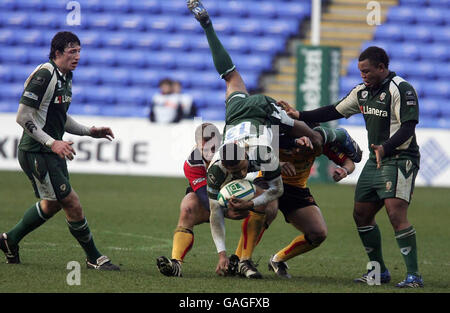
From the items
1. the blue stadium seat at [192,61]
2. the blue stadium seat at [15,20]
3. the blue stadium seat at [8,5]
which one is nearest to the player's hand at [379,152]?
the blue stadium seat at [192,61]

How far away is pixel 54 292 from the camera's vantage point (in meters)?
5.66

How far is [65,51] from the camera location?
272 inches

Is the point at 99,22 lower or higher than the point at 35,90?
higher


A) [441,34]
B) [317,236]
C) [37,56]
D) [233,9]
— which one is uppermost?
[233,9]

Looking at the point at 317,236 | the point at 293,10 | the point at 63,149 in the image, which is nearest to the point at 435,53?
the point at 293,10

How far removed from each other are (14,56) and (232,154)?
16963 millimetres

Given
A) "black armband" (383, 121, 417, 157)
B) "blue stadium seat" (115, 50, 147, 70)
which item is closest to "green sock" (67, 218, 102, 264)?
"black armband" (383, 121, 417, 157)

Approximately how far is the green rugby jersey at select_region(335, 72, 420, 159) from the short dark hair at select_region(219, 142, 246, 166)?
1.20 metres

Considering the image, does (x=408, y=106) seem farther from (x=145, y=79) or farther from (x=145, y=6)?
(x=145, y=6)

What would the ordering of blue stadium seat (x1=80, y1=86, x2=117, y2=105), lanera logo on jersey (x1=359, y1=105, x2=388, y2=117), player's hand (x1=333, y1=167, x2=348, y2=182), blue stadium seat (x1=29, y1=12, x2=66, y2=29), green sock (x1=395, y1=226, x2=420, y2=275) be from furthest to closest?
blue stadium seat (x1=29, y1=12, x2=66, y2=29) → blue stadium seat (x1=80, y1=86, x2=117, y2=105) → player's hand (x1=333, y1=167, x2=348, y2=182) → lanera logo on jersey (x1=359, y1=105, x2=388, y2=117) → green sock (x1=395, y1=226, x2=420, y2=275)

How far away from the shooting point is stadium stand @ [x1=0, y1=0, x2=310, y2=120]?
69.0 ft

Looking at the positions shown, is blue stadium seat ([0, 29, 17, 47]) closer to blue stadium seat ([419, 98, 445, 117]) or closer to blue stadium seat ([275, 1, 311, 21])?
blue stadium seat ([275, 1, 311, 21])

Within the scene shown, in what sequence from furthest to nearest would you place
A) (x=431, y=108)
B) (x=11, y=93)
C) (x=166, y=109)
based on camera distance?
(x=11, y=93), (x=431, y=108), (x=166, y=109)
